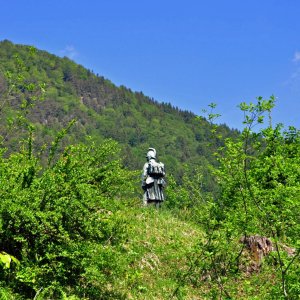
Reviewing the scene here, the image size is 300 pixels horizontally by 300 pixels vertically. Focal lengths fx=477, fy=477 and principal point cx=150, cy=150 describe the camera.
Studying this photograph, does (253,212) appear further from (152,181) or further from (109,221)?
(152,181)

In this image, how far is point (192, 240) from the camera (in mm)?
14234

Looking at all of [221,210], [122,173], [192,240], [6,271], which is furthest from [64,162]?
[192,240]

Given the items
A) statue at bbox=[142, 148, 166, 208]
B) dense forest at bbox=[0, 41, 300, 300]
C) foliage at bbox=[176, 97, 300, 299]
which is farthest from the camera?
statue at bbox=[142, 148, 166, 208]

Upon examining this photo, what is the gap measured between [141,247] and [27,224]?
187 inches

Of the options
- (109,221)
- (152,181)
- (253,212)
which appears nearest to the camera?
(253,212)

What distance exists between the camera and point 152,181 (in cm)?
2008

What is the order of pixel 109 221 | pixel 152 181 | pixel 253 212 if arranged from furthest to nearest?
pixel 152 181 < pixel 109 221 < pixel 253 212

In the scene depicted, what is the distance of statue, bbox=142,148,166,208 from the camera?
1984 centimetres

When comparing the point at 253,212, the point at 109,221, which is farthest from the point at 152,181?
the point at 253,212

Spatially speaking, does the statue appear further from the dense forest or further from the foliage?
the foliage

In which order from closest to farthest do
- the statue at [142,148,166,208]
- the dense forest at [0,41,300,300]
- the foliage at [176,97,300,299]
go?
the foliage at [176,97,300,299] → the dense forest at [0,41,300,300] → the statue at [142,148,166,208]

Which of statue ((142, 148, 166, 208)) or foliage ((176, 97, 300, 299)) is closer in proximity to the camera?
foliage ((176, 97, 300, 299))

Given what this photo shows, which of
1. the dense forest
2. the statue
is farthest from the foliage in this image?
the statue

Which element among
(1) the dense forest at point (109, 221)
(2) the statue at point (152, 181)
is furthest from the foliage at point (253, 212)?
(2) the statue at point (152, 181)
